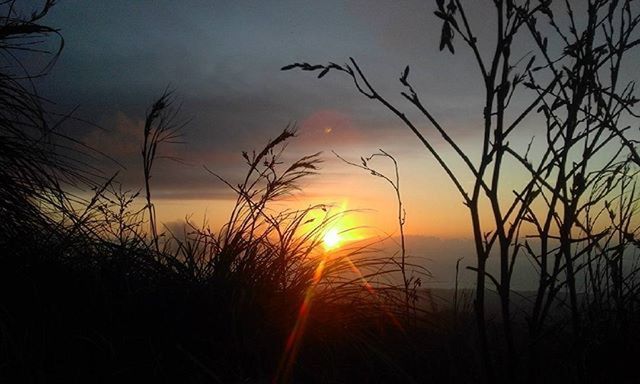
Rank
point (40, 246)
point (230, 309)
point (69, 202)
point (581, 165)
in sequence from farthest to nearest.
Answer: point (69, 202) < point (40, 246) < point (230, 309) < point (581, 165)

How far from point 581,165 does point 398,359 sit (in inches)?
56.4

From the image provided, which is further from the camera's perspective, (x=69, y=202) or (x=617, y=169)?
(x=69, y=202)

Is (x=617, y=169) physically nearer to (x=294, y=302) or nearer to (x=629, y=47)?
(x=629, y=47)

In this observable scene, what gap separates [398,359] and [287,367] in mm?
663

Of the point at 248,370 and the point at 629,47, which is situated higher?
the point at 629,47

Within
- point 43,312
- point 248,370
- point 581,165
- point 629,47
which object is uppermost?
point 629,47

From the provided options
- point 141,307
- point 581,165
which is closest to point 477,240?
point 581,165

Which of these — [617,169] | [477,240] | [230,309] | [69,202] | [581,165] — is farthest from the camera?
[69,202]

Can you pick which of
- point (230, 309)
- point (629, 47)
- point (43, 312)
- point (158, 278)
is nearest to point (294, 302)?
point (230, 309)

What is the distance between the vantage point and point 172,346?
2918 mm

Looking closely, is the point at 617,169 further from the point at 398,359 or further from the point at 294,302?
the point at 294,302

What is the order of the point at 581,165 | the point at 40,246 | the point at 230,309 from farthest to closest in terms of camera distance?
the point at 40,246 < the point at 230,309 < the point at 581,165

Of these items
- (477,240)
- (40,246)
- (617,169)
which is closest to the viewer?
(477,240)

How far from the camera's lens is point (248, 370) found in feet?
9.51
